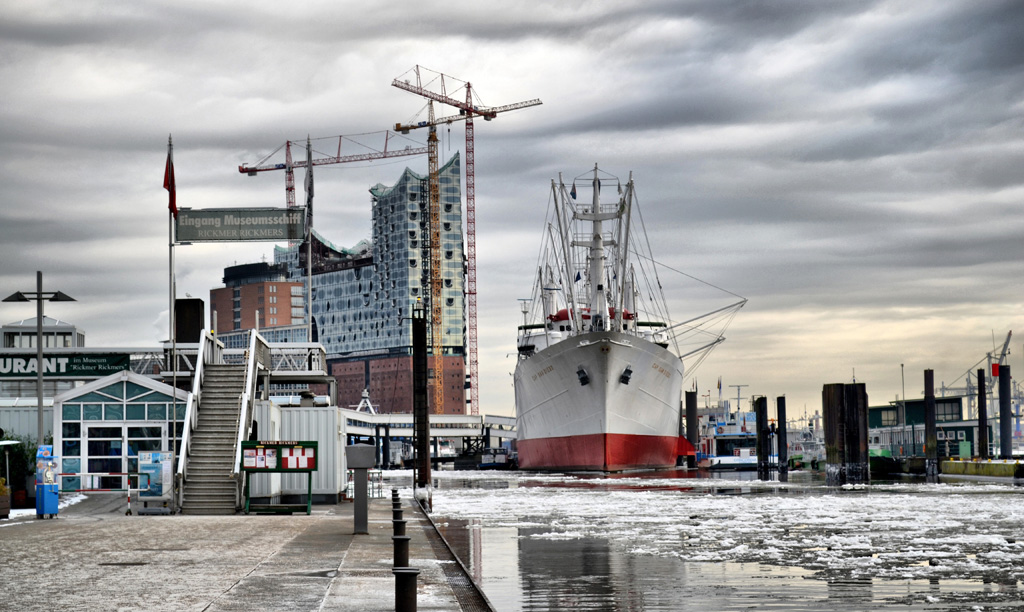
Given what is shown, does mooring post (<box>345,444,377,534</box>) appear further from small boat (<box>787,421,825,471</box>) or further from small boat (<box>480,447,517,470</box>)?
small boat (<box>480,447,517,470</box>)

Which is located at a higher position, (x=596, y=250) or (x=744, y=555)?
(x=596, y=250)

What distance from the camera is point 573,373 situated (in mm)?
81438

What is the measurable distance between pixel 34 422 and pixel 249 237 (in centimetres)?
1133

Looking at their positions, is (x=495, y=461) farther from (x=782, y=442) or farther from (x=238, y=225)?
(x=238, y=225)

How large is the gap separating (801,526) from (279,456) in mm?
12882

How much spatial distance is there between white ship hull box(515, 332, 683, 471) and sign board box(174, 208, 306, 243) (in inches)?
1376

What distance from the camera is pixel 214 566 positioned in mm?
16516

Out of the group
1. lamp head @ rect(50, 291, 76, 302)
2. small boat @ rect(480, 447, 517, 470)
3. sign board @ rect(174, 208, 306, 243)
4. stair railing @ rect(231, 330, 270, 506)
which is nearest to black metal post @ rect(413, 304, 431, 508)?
sign board @ rect(174, 208, 306, 243)

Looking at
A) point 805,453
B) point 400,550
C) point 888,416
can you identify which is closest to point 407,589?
point 400,550

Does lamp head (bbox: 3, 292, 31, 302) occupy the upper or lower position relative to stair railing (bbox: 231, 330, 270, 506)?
upper

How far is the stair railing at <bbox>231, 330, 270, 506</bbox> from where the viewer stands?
3128cm

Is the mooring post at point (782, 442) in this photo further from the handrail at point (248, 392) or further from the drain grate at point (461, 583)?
the drain grate at point (461, 583)

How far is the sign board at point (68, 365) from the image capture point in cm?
5122

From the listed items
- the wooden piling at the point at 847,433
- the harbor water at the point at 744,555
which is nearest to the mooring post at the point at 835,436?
the wooden piling at the point at 847,433
